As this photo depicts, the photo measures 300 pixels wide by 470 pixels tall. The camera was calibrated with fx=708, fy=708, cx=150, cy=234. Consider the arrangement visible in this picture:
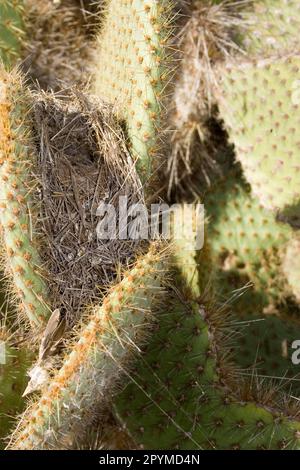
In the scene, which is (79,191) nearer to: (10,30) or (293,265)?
(10,30)

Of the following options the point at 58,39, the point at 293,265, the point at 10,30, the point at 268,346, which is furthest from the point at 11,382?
the point at 58,39

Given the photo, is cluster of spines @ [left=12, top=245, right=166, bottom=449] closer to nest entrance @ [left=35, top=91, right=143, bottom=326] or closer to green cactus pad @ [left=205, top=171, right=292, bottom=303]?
nest entrance @ [left=35, top=91, right=143, bottom=326]

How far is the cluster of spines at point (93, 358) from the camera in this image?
58.4 inches

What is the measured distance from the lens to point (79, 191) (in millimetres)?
1696

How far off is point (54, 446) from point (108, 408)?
1.47 feet

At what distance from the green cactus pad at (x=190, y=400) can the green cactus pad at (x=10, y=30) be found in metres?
0.89

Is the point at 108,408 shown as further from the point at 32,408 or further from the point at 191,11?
the point at 191,11

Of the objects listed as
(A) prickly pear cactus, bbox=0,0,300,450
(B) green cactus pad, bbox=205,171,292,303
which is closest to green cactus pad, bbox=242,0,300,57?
(A) prickly pear cactus, bbox=0,0,300,450

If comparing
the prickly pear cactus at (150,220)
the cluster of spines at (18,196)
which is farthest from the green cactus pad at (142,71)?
the cluster of spines at (18,196)

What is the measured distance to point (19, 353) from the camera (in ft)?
5.87

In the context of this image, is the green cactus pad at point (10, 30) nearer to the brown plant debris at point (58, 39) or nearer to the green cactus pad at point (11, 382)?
the brown plant debris at point (58, 39)

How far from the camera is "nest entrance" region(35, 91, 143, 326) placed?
5.40 feet

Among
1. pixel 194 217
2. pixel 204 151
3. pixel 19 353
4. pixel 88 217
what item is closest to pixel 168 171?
pixel 204 151

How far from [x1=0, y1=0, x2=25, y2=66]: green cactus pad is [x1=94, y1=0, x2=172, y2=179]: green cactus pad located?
44 centimetres
